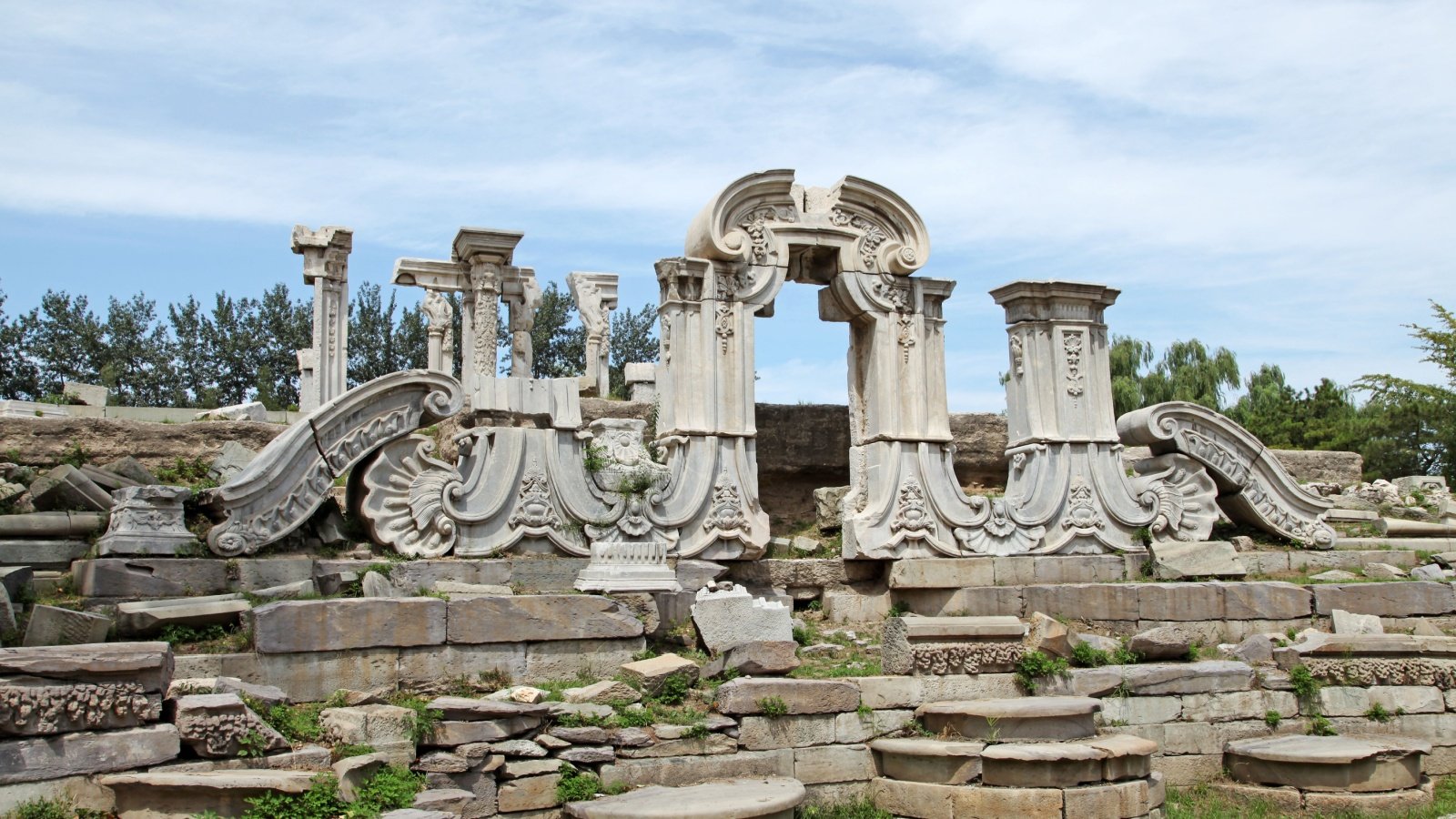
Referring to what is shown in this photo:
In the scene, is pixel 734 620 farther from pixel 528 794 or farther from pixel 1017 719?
pixel 528 794

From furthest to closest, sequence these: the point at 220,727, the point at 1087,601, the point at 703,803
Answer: the point at 1087,601, the point at 703,803, the point at 220,727

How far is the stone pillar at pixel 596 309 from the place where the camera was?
81.7 feet

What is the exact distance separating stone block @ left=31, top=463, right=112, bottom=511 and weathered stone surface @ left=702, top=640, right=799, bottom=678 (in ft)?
17.3

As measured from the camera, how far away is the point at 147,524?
10.1 metres

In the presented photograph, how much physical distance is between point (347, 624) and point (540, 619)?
1387mm

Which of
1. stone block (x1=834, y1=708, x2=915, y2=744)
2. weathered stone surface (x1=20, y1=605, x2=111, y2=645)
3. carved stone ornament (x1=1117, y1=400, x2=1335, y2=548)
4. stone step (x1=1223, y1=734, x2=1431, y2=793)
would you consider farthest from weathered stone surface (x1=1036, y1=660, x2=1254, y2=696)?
weathered stone surface (x1=20, y1=605, x2=111, y2=645)

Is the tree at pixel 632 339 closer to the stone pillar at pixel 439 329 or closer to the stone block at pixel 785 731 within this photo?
the stone pillar at pixel 439 329

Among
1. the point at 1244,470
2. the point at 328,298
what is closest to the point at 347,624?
the point at 1244,470

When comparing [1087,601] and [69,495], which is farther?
[1087,601]

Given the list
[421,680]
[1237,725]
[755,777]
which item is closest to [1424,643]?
[1237,725]

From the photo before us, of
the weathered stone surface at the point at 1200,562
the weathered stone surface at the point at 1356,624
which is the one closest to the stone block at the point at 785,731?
the weathered stone surface at the point at 1200,562

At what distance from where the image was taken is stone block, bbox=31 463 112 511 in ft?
35.7

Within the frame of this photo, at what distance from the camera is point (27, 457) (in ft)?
39.5

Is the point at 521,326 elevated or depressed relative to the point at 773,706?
elevated
